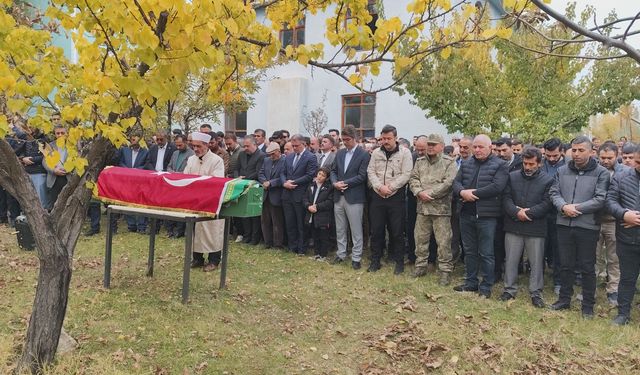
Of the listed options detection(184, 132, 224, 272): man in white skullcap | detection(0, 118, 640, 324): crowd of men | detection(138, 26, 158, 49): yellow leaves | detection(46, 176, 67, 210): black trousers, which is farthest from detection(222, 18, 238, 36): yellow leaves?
detection(46, 176, 67, 210): black trousers

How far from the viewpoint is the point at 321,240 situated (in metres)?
8.18

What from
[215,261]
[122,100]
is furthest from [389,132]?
[122,100]

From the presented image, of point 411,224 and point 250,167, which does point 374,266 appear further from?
point 250,167

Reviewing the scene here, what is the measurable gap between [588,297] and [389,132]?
332 centimetres

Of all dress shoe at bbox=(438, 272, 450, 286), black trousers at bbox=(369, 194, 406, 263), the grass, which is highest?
black trousers at bbox=(369, 194, 406, 263)

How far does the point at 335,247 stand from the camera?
8.88m

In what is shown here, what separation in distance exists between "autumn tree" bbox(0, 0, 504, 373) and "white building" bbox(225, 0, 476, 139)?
1387 cm

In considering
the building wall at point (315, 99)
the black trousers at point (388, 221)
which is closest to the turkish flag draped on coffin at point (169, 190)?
the black trousers at point (388, 221)

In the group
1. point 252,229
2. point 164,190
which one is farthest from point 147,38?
point 252,229

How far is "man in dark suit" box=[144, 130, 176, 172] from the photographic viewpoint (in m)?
9.34

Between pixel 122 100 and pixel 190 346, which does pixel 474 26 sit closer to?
pixel 122 100

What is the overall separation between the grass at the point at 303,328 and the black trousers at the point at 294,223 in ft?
4.48

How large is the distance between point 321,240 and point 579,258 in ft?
12.8

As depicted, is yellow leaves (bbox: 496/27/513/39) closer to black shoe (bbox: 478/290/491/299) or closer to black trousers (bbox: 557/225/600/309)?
black trousers (bbox: 557/225/600/309)
